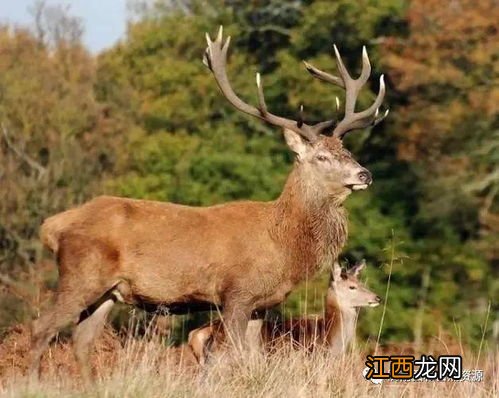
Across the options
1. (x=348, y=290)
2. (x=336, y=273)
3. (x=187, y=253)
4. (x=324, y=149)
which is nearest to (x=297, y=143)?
(x=324, y=149)

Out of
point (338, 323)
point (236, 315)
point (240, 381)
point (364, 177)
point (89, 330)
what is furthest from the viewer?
point (338, 323)

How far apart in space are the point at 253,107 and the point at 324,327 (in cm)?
182

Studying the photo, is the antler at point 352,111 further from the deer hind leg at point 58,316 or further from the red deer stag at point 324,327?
the deer hind leg at point 58,316

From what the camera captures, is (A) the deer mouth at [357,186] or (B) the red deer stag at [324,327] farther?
(A) the deer mouth at [357,186]

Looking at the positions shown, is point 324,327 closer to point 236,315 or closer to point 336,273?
point 336,273

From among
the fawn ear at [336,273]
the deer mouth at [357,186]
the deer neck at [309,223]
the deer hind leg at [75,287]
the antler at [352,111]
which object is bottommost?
the fawn ear at [336,273]

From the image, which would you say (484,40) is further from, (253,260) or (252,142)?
(253,260)

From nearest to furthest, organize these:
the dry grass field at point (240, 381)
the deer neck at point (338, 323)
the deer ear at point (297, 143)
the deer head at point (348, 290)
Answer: the dry grass field at point (240, 381) → the deer ear at point (297, 143) → the deer neck at point (338, 323) → the deer head at point (348, 290)

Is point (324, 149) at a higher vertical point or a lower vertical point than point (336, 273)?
higher

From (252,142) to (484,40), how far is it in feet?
19.8

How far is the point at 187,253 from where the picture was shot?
9406mm

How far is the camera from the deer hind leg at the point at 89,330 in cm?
926

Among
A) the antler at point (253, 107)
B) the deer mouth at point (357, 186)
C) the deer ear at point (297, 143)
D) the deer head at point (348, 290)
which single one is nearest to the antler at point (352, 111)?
the antler at point (253, 107)

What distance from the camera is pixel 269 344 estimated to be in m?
9.24
